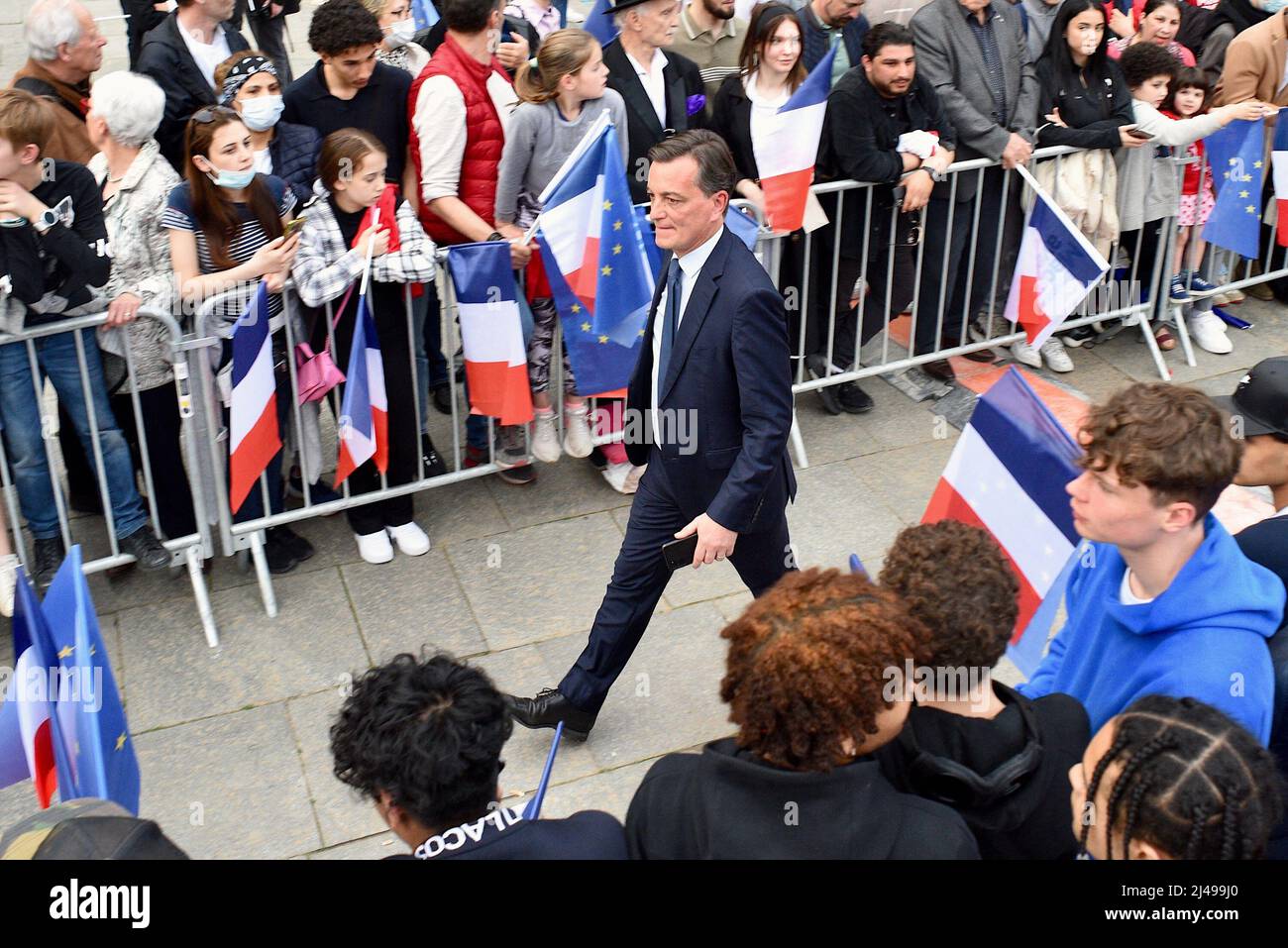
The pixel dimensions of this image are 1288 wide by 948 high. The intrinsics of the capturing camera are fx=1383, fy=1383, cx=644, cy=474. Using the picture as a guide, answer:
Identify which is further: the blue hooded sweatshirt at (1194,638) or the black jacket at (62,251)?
the black jacket at (62,251)

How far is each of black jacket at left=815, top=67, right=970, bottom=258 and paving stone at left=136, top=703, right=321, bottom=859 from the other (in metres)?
3.81

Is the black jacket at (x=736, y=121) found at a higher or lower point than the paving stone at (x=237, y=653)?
higher

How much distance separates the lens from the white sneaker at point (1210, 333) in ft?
26.9

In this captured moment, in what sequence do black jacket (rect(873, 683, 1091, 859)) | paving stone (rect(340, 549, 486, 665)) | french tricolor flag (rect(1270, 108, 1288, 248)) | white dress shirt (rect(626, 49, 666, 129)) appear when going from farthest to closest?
french tricolor flag (rect(1270, 108, 1288, 248))
white dress shirt (rect(626, 49, 666, 129))
paving stone (rect(340, 549, 486, 665))
black jacket (rect(873, 683, 1091, 859))

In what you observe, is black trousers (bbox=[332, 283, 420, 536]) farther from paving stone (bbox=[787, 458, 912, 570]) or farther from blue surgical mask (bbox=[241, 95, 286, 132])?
paving stone (bbox=[787, 458, 912, 570])

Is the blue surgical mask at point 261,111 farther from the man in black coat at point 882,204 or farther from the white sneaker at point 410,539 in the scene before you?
the man in black coat at point 882,204

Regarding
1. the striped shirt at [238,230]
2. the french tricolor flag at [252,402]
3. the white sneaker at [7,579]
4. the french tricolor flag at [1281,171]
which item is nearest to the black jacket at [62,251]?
the striped shirt at [238,230]

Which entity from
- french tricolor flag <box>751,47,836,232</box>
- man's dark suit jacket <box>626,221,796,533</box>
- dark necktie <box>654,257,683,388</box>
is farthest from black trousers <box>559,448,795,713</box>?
french tricolor flag <box>751,47,836,232</box>

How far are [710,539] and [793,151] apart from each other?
8.71 ft

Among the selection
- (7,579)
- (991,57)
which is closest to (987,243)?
(991,57)

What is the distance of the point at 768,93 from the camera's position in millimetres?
6855

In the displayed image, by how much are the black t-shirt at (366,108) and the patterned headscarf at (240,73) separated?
309mm

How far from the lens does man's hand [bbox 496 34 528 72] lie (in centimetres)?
730
